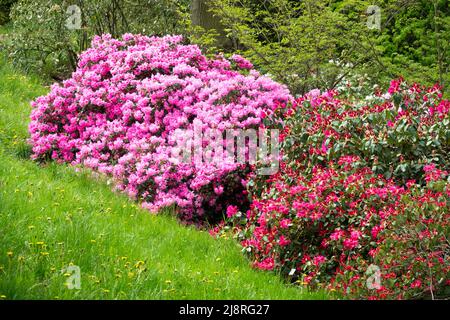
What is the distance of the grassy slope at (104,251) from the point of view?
414cm

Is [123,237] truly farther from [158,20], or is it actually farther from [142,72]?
[158,20]

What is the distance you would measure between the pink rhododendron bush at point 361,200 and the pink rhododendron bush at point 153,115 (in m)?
0.65

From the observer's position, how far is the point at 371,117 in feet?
19.1

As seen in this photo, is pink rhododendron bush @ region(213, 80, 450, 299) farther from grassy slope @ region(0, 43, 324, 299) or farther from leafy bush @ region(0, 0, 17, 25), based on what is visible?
leafy bush @ region(0, 0, 17, 25)

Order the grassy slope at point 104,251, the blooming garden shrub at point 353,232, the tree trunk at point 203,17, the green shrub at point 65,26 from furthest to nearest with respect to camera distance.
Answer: the green shrub at point 65,26 → the tree trunk at point 203,17 → the blooming garden shrub at point 353,232 → the grassy slope at point 104,251

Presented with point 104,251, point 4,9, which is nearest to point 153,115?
point 104,251

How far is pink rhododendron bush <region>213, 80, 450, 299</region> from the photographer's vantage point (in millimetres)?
4602

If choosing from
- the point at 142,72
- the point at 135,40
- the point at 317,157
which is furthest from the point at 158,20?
the point at 317,157
